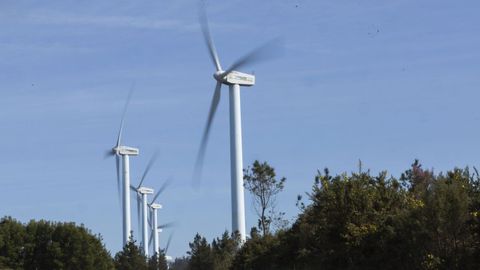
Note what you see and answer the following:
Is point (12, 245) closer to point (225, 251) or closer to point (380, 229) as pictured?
point (225, 251)

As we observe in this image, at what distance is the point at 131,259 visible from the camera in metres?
121

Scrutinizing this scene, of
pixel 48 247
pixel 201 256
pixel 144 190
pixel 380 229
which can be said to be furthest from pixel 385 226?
pixel 144 190

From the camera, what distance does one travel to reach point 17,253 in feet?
358

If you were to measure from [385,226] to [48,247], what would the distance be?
6733cm

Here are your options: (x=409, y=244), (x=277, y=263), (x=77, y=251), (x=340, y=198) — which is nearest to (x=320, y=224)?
(x=340, y=198)

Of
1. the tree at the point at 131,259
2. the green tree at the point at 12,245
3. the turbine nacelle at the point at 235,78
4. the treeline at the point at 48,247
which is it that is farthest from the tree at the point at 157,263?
the turbine nacelle at the point at 235,78

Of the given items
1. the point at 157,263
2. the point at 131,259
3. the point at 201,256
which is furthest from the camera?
the point at 157,263

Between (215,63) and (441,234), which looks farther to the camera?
(215,63)

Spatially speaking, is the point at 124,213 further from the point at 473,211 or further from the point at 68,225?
the point at 473,211

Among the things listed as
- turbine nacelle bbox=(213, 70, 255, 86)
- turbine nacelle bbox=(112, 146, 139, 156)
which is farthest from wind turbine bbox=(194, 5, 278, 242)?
turbine nacelle bbox=(112, 146, 139, 156)

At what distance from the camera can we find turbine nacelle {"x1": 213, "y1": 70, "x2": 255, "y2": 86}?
88312 millimetres

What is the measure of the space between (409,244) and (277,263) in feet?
74.4

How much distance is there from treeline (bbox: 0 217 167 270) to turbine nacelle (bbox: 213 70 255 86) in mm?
31656

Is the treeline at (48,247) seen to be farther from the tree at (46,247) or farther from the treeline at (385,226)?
the treeline at (385,226)
